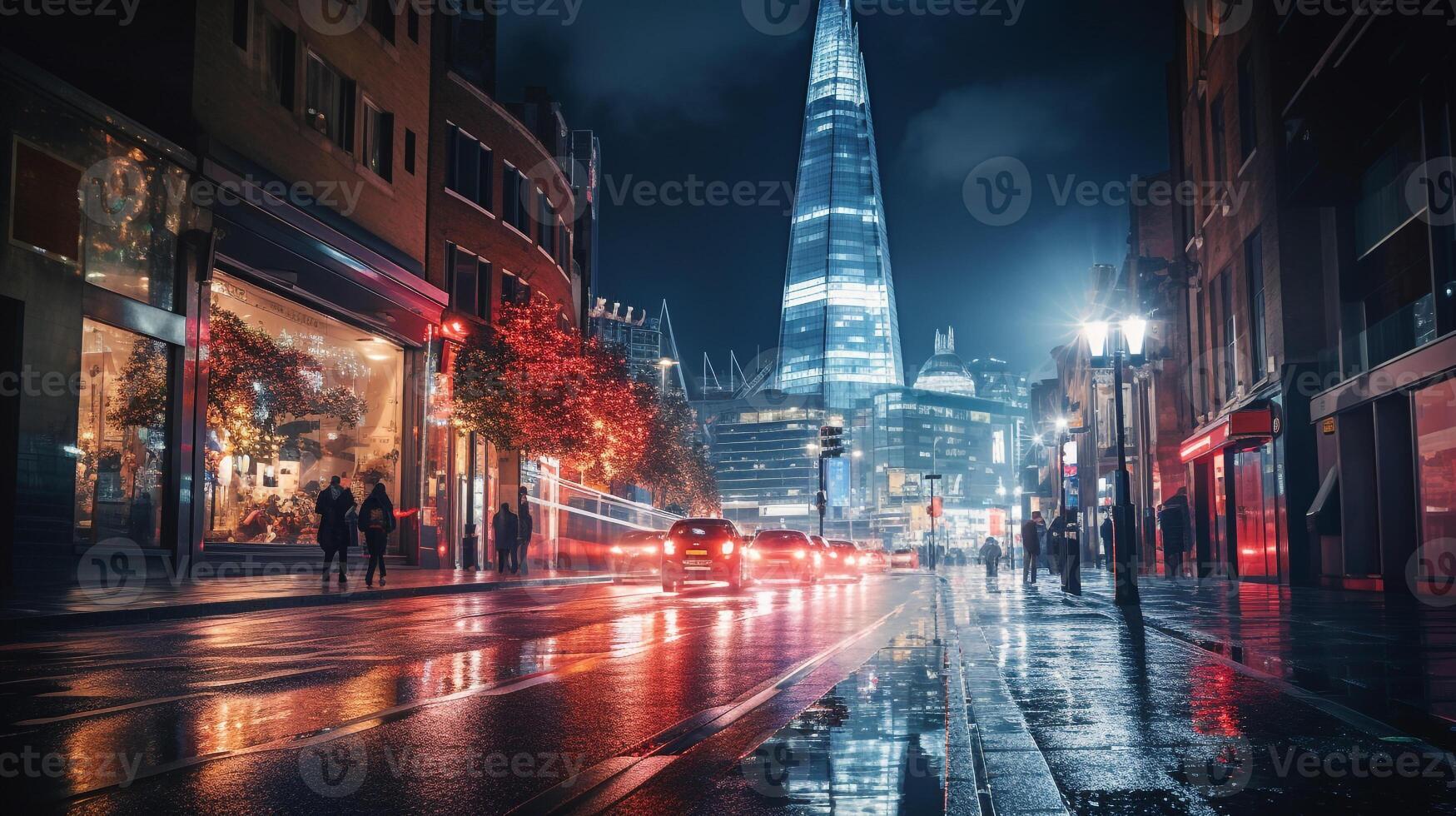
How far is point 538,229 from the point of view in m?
46.4

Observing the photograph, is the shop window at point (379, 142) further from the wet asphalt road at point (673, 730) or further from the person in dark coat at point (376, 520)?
the wet asphalt road at point (673, 730)

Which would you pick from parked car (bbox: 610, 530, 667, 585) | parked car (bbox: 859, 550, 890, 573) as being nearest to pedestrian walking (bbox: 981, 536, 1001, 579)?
parked car (bbox: 610, 530, 667, 585)

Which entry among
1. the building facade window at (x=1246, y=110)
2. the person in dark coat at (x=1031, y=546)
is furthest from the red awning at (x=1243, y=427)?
the building facade window at (x=1246, y=110)

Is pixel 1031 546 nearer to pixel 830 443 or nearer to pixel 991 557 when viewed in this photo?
pixel 991 557

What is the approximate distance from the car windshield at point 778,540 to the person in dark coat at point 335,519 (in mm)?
16054

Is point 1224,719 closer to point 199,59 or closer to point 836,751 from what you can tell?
point 836,751

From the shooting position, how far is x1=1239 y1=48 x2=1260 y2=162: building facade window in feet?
100

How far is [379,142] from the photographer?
32812 mm

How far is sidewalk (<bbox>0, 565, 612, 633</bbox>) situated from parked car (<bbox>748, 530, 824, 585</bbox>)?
34.2 feet

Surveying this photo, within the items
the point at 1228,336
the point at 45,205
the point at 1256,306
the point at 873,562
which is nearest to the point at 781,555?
the point at 1228,336

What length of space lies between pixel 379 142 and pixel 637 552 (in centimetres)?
1778

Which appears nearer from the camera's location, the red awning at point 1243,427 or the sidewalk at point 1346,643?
the sidewalk at point 1346,643

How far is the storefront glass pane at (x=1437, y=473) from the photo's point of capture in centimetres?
1978

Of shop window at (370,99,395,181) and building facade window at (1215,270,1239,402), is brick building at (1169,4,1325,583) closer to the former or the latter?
building facade window at (1215,270,1239,402)
